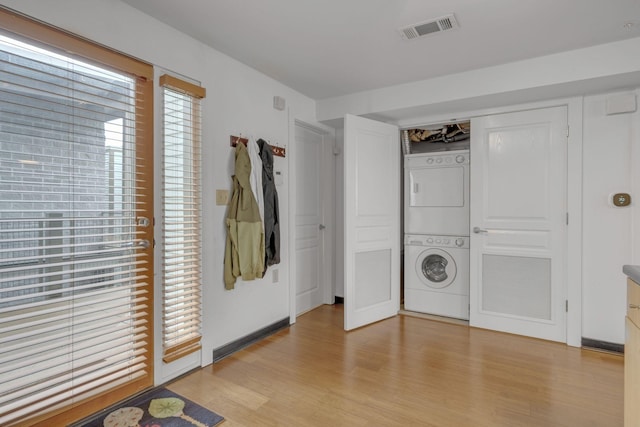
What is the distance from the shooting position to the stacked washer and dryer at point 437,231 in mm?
3467

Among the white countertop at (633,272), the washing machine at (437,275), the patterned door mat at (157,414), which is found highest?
the white countertop at (633,272)

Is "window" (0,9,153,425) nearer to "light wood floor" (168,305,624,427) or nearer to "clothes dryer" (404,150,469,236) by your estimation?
"light wood floor" (168,305,624,427)

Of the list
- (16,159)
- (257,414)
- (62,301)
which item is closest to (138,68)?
(16,159)

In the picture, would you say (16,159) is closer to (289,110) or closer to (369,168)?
(289,110)

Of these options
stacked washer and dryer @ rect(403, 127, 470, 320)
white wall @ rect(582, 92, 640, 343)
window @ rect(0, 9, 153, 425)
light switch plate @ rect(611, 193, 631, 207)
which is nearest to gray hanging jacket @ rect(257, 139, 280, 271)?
window @ rect(0, 9, 153, 425)

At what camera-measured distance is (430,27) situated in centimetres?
219

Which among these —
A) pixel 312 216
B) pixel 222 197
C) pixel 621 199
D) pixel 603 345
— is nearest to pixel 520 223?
pixel 621 199

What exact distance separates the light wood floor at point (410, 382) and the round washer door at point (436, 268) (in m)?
0.63

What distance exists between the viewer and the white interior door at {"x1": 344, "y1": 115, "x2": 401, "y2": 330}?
321 centimetres

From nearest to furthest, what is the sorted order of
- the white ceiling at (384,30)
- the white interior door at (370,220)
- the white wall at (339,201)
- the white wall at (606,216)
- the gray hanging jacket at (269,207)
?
the white ceiling at (384,30)
the white wall at (606,216)
the gray hanging jacket at (269,207)
the white interior door at (370,220)
the white wall at (339,201)

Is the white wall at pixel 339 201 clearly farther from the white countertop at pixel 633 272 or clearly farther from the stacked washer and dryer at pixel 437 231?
the white countertop at pixel 633 272

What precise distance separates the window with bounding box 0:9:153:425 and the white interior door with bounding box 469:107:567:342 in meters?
2.86

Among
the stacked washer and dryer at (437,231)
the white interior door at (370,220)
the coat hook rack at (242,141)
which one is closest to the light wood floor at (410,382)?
the white interior door at (370,220)

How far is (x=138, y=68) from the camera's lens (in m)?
2.02
